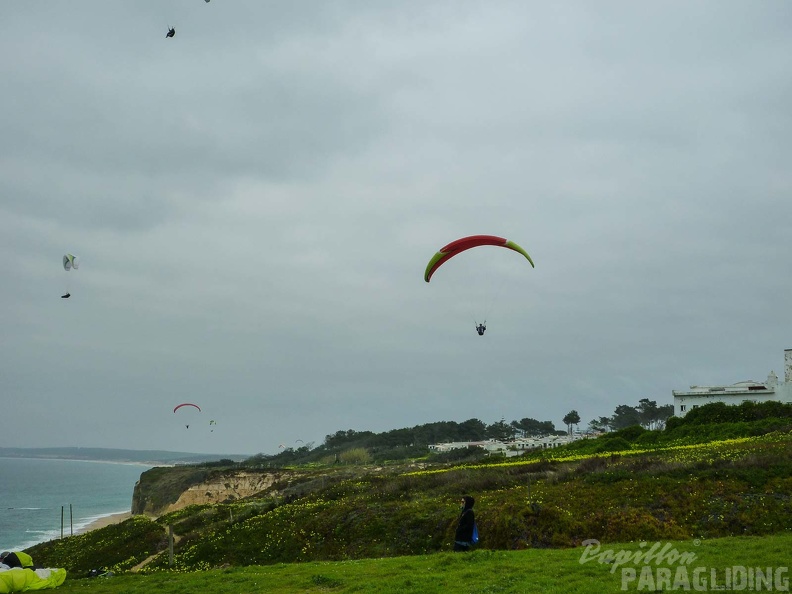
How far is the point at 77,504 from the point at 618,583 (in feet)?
525

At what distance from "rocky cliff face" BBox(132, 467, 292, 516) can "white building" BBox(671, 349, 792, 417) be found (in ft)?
160

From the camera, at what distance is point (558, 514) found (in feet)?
77.0

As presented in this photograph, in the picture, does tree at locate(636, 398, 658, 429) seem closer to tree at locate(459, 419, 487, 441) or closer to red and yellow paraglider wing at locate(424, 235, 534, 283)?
tree at locate(459, 419, 487, 441)

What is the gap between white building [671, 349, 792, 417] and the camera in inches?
2665

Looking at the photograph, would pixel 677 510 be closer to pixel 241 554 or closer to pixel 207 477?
pixel 241 554

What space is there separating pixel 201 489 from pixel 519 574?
75.1 metres

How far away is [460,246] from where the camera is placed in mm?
30703

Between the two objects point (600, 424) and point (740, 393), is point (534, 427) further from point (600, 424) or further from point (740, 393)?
point (740, 393)

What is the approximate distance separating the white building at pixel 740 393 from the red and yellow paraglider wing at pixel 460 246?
41995 millimetres

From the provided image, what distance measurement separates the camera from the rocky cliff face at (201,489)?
266 feet

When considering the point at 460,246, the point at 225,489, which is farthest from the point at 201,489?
the point at 460,246

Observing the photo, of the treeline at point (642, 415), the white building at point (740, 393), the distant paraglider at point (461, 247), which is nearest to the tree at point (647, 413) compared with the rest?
the treeline at point (642, 415)

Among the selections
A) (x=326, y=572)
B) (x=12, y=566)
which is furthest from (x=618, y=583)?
(x=12, y=566)

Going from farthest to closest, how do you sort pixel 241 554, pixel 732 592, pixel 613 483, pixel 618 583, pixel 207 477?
pixel 207 477
pixel 241 554
pixel 613 483
pixel 618 583
pixel 732 592
